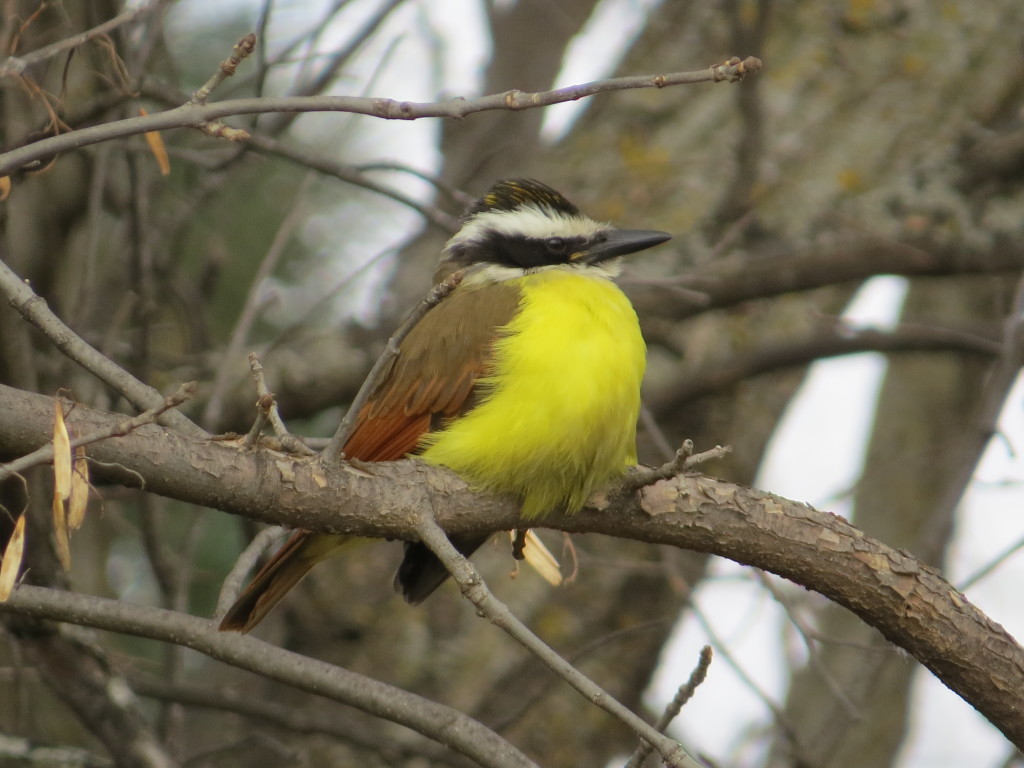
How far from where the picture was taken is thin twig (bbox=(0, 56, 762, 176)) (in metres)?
2.13

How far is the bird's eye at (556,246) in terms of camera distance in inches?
168

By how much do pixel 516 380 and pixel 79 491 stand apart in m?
1.51

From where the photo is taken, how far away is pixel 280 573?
12.2 feet

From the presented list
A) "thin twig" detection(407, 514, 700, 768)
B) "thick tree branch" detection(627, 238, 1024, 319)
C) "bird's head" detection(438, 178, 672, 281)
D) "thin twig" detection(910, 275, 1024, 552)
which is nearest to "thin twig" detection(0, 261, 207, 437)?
"thin twig" detection(407, 514, 700, 768)

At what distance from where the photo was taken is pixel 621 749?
5.67 m

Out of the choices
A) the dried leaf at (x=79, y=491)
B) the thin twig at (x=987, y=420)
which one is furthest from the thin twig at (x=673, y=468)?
the thin twig at (x=987, y=420)

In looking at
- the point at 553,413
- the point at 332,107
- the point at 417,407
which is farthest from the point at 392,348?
the point at 417,407

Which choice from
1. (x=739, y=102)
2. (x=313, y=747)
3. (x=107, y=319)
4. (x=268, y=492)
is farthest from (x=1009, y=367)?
(x=107, y=319)

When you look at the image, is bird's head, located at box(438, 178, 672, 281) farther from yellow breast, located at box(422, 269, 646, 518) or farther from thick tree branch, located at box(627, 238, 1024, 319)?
thick tree branch, located at box(627, 238, 1024, 319)

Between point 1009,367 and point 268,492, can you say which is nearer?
point 268,492

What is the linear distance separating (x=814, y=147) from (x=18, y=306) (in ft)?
15.9

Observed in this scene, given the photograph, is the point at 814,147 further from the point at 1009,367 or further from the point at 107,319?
the point at 107,319

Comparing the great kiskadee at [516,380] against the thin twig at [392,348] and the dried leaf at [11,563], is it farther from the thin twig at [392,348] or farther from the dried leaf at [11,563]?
the dried leaf at [11,563]

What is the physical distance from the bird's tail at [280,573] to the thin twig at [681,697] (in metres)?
1.20
